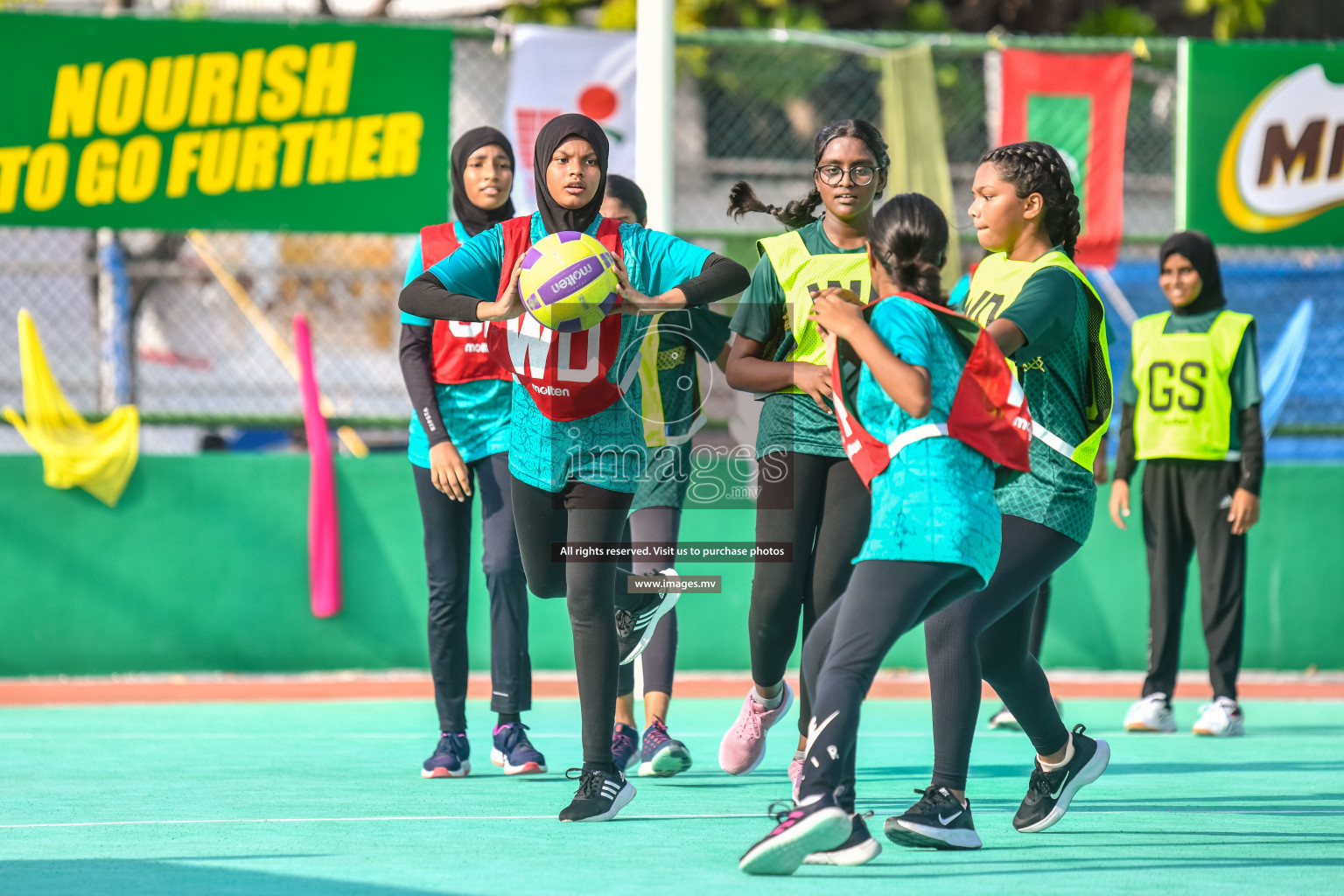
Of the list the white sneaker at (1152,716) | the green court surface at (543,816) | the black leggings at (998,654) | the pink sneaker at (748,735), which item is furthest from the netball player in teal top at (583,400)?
the white sneaker at (1152,716)

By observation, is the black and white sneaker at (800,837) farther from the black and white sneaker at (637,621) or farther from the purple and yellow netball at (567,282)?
the purple and yellow netball at (567,282)

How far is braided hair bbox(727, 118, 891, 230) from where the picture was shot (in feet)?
17.5

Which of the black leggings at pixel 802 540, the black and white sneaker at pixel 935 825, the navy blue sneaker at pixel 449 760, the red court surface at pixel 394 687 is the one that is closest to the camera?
the black and white sneaker at pixel 935 825

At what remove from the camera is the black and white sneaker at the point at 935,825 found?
454cm

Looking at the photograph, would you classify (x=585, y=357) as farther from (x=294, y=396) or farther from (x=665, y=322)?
(x=294, y=396)

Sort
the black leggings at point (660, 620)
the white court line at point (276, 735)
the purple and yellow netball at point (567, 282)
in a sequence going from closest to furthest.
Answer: the purple and yellow netball at point (567, 282) → the black leggings at point (660, 620) → the white court line at point (276, 735)

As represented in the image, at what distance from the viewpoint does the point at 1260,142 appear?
31.8ft

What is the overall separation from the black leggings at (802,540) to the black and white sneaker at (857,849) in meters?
0.79

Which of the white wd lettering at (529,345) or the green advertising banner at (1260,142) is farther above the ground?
the green advertising banner at (1260,142)

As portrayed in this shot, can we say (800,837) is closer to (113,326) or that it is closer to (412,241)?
(113,326)

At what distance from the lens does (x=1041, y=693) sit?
4789 mm

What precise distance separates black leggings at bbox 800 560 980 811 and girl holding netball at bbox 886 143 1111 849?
403 mm

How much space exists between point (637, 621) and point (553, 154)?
1.61 metres

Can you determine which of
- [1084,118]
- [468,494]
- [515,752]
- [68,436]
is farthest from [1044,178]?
[68,436]
